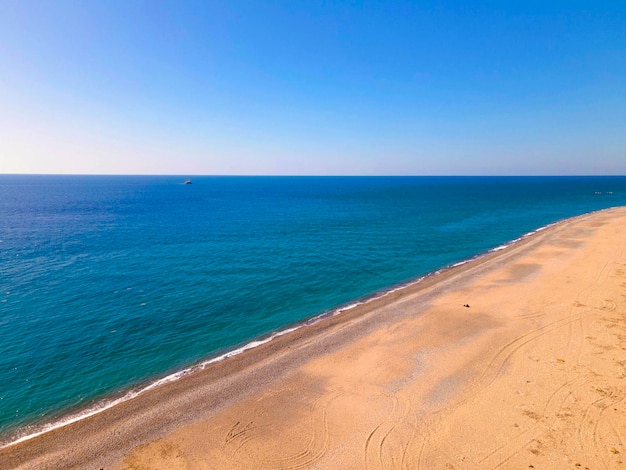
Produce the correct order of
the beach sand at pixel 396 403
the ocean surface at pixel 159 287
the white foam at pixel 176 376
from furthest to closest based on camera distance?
Result: the ocean surface at pixel 159 287, the white foam at pixel 176 376, the beach sand at pixel 396 403

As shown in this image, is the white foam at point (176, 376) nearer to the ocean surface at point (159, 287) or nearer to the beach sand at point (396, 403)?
the ocean surface at point (159, 287)

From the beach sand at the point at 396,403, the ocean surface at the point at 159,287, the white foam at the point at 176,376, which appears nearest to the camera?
the beach sand at the point at 396,403

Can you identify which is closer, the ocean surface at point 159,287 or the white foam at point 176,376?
the white foam at point 176,376

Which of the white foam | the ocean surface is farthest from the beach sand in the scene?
the ocean surface

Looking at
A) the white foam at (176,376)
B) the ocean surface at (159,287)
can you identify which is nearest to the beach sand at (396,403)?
the white foam at (176,376)

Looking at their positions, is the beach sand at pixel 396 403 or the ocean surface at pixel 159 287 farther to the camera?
the ocean surface at pixel 159 287

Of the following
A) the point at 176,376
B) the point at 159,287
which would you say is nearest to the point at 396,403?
the point at 176,376

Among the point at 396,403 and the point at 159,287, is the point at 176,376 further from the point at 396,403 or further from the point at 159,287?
the point at 159,287

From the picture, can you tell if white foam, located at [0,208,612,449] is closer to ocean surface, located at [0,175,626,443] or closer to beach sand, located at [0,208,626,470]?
ocean surface, located at [0,175,626,443]

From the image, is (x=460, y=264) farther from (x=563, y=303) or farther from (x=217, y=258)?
(x=217, y=258)
